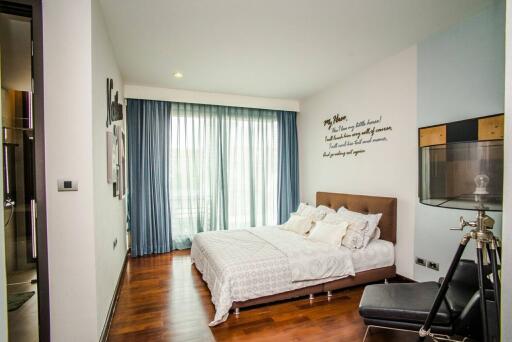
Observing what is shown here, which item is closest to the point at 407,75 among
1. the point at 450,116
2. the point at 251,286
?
the point at 450,116

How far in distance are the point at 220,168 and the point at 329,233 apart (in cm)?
231

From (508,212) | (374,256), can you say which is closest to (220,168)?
(374,256)

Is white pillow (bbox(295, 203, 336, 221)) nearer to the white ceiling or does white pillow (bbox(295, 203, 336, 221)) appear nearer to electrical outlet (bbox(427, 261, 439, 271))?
electrical outlet (bbox(427, 261, 439, 271))

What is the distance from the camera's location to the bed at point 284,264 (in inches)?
98.5

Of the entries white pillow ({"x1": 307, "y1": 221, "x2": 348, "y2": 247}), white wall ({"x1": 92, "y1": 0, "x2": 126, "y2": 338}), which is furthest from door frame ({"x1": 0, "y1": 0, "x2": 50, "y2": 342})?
white pillow ({"x1": 307, "y1": 221, "x2": 348, "y2": 247})

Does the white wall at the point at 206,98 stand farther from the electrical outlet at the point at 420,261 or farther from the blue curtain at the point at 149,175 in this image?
the electrical outlet at the point at 420,261

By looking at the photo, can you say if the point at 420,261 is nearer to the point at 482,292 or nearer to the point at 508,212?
the point at 482,292

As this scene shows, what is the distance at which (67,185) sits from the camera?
179cm

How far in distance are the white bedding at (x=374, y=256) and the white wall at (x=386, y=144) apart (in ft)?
0.43

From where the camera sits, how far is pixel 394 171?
318 centimetres

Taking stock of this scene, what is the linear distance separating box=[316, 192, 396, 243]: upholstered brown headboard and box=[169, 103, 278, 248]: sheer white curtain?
1.54m

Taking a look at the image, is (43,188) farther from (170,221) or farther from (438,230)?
(438,230)

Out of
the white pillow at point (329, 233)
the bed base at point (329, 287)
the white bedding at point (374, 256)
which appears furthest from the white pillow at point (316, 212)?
the bed base at point (329, 287)

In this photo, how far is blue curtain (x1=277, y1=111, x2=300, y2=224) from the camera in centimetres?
515
